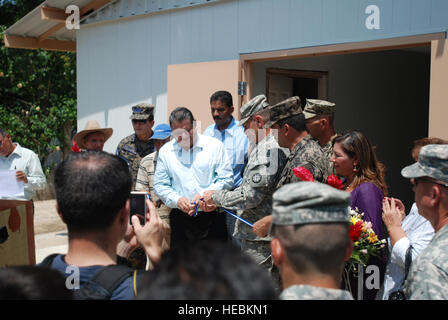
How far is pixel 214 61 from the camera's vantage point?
577 centimetres

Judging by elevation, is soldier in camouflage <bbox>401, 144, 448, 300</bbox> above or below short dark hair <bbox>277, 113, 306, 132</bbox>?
below

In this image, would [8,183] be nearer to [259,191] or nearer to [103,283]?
[259,191]

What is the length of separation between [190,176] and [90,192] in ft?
7.35

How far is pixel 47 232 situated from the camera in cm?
762

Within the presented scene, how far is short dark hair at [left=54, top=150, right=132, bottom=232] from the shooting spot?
5.05 ft

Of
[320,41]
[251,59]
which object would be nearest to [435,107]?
[320,41]

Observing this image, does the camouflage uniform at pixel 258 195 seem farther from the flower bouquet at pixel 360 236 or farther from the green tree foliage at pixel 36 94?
the green tree foliage at pixel 36 94

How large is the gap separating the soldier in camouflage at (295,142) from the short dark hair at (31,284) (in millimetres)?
1984

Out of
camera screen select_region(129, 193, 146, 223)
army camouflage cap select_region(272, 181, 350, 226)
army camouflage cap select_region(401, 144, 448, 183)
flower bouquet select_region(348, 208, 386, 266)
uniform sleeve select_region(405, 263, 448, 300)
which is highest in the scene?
army camouflage cap select_region(401, 144, 448, 183)

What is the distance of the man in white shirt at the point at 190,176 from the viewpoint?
3758 millimetres

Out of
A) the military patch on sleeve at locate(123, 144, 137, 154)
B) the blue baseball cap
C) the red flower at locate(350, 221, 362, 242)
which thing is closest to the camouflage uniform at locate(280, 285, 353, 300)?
the red flower at locate(350, 221, 362, 242)

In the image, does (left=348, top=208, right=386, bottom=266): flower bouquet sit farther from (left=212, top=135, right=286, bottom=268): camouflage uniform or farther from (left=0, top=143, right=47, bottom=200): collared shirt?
(left=0, top=143, right=47, bottom=200): collared shirt

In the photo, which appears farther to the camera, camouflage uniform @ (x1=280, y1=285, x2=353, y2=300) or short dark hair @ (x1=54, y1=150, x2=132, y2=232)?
short dark hair @ (x1=54, y1=150, x2=132, y2=232)

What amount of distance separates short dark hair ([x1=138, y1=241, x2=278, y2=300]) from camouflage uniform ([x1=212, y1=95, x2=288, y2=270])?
78.5 inches
